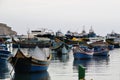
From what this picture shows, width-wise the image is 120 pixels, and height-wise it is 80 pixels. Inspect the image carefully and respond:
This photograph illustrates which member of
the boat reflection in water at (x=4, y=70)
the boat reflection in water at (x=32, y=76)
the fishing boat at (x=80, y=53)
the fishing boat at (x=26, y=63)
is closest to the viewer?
the boat reflection in water at (x=32, y=76)

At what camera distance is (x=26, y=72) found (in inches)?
1631

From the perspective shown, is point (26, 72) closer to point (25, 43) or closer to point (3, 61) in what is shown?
point (3, 61)

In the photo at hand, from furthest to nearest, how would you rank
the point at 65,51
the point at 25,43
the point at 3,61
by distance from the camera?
1. the point at 25,43
2. the point at 65,51
3. the point at 3,61

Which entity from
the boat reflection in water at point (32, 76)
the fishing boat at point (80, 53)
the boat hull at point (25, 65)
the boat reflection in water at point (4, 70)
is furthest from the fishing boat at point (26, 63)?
the fishing boat at point (80, 53)

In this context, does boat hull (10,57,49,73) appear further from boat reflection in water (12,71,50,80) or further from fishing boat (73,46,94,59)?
fishing boat (73,46,94,59)

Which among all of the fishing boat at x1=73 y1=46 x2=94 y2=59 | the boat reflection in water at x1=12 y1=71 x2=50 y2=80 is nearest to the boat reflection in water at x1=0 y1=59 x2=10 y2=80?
the boat reflection in water at x1=12 y1=71 x2=50 y2=80

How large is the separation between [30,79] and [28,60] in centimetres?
355

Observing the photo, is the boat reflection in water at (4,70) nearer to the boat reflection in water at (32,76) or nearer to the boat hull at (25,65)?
the boat reflection in water at (32,76)

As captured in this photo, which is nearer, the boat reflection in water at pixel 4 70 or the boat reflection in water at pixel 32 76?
the boat reflection in water at pixel 32 76

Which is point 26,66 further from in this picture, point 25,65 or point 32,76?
point 32,76

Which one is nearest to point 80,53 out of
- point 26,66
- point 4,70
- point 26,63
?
point 4,70

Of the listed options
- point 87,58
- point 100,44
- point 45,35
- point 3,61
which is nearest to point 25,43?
point 45,35

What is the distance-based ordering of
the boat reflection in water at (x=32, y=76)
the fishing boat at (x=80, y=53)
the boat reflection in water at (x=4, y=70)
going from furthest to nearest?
the fishing boat at (x=80, y=53)
the boat reflection in water at (x=4, y=70)
the boat reflection in water at (x=32, y=76)

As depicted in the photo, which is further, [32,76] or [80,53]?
[80,53]
